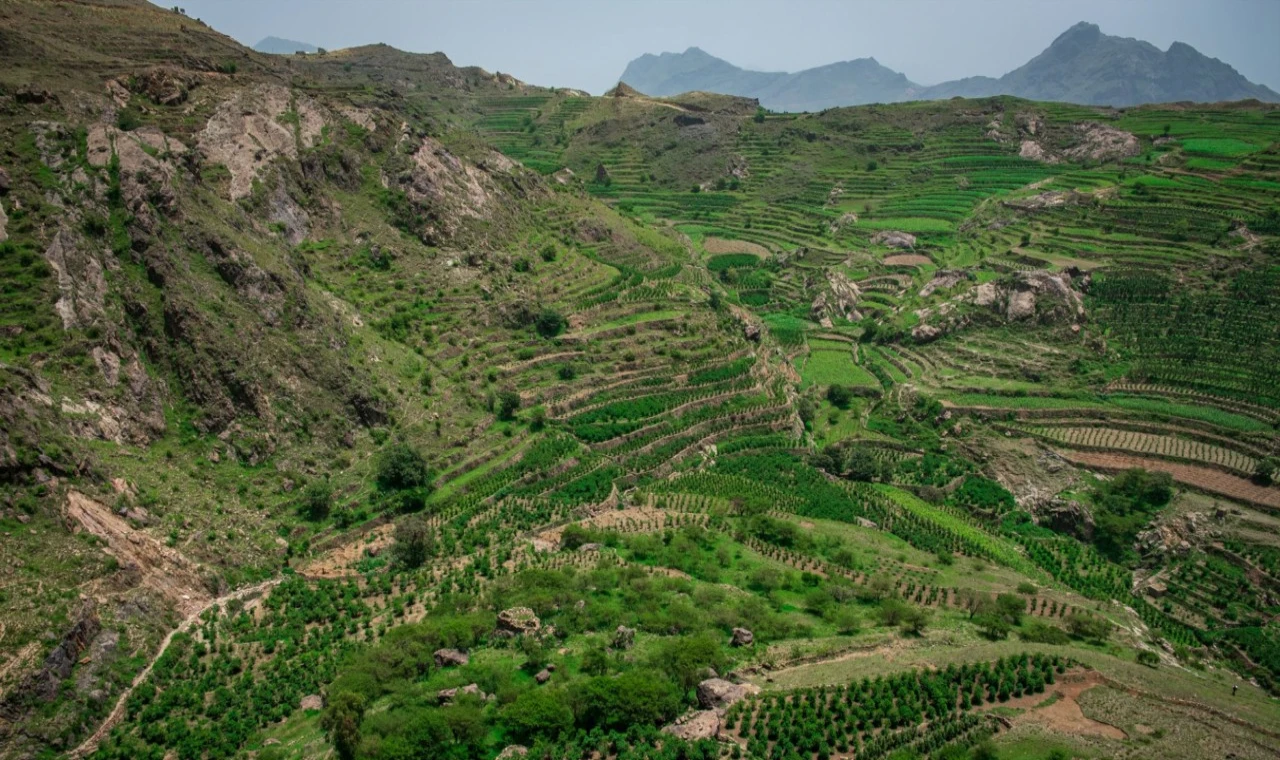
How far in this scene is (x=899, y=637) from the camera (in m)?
36.6

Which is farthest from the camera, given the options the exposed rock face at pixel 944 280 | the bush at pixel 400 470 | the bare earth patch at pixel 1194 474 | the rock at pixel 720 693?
the exposed rock face at pixel 944 280

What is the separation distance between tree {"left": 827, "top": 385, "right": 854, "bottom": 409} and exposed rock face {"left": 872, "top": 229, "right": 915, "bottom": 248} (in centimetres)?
3513

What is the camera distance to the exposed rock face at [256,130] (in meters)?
55.8

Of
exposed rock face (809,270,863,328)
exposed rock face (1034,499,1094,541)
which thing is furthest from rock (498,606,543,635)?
exposed rock face (809,270,863,328)

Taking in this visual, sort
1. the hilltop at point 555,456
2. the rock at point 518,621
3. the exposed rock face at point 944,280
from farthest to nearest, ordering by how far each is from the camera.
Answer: the exposed rock face at point 944,280, the rock at point 518,621, the hilltop at point 555,456

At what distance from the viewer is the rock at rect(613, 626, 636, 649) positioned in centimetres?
3340

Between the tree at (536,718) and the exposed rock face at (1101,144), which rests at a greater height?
the exposed rock face at (1101,144)

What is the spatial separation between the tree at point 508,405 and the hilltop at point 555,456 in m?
0.23

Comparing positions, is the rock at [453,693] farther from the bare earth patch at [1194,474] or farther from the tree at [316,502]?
the bare earth patch at [1194,474]

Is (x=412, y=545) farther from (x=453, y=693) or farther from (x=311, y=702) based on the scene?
(x=453, y=693)

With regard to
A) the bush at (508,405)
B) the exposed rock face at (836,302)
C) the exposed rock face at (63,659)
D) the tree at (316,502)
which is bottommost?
the exposed rock face at (63,659)

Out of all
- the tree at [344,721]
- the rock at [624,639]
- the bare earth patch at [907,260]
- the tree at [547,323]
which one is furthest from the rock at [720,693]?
the bare earth patch at [907,260]

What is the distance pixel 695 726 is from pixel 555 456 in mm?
25850

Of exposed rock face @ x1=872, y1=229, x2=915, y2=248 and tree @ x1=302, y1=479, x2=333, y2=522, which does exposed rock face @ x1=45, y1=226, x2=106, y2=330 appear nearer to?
tree @ x1=302, y1=479, x2=333, y2=522
